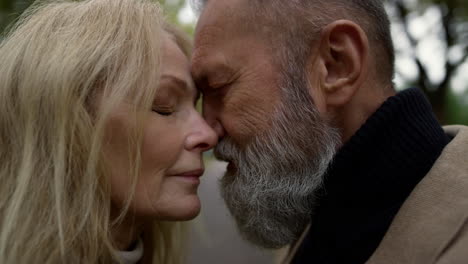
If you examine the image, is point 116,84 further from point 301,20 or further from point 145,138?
point 301,20

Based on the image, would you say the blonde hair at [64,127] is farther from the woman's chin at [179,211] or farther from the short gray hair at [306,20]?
the short gray hair at [306,20]

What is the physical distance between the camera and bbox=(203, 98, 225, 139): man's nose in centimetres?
232

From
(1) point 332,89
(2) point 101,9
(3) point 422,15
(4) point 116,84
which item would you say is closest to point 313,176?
(1) point 332,89

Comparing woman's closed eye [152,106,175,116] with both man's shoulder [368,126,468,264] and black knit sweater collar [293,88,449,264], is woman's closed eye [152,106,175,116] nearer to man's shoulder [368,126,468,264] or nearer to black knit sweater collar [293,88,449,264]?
black knit sweater collar [293,88,449,264]

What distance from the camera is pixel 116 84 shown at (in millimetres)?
1889

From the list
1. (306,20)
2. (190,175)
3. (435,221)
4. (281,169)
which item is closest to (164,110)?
(190,175)

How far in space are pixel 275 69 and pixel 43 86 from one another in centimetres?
88

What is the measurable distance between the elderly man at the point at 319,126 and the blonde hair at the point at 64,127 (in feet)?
1.29

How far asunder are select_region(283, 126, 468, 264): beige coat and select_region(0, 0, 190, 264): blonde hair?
37.1 inches

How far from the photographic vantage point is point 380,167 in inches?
78.7

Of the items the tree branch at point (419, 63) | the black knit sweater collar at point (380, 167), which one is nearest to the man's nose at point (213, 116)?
the black knit sweater collar at point (380, 167)

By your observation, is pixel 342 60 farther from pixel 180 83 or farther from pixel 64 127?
pixel 64 127

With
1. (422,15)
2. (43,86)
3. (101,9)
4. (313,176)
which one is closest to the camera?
(43,86)

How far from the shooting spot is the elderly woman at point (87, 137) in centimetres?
186
